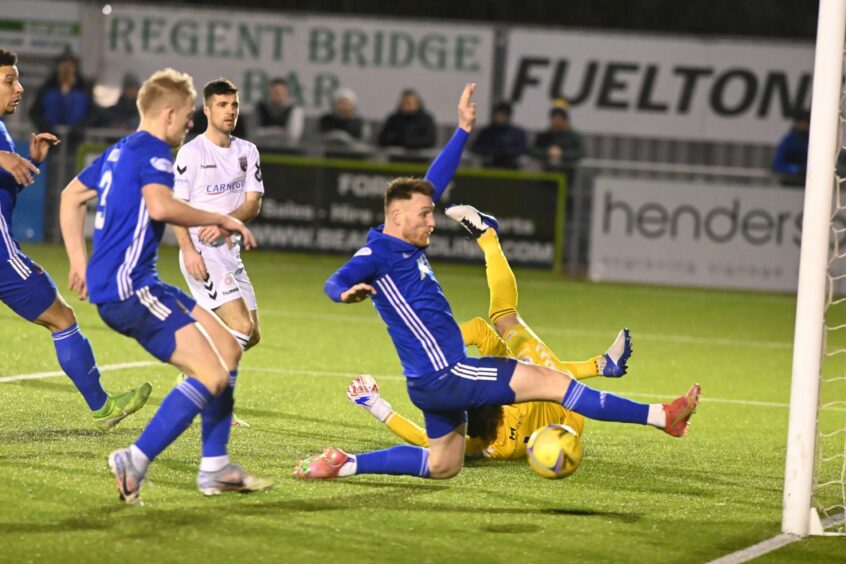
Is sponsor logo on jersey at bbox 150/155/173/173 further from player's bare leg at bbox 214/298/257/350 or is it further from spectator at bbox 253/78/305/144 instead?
spectator at bbox 253/78/305/144

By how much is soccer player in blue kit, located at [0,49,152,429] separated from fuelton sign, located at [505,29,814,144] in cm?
1388

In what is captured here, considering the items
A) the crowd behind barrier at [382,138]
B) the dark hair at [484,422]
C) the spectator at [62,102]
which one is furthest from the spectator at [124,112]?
the dark hair at [484,422]

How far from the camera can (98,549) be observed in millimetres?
5707

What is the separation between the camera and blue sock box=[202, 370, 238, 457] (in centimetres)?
667

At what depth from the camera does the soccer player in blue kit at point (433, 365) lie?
267 inches

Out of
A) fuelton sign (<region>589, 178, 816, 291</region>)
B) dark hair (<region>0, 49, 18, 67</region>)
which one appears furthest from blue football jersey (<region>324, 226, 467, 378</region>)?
fuelton sign (<region>589, 178, 816, 291</region>)

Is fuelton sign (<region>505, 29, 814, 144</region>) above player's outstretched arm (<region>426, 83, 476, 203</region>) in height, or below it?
above

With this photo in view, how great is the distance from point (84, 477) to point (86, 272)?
1051mm

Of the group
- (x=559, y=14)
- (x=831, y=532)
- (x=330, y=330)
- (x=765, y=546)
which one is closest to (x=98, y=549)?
(x=765, y=546)

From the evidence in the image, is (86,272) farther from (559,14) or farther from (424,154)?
(559,14)

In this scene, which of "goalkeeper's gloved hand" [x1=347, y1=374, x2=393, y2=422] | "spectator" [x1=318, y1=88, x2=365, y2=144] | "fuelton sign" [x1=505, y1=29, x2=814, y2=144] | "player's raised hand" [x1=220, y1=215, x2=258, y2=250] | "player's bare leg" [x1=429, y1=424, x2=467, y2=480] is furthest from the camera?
"fuelton sign" [x1=505, y1=29, x2=814, y2=144]

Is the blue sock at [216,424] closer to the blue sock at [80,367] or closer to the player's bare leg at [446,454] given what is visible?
the player's bare leg at [446,454]

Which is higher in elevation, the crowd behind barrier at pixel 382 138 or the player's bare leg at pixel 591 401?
the crowd behind barrier at pixel 382 138

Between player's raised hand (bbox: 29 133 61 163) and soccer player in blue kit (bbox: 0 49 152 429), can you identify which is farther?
soccer player in blue kit (bbox: 0 49 152 429)
